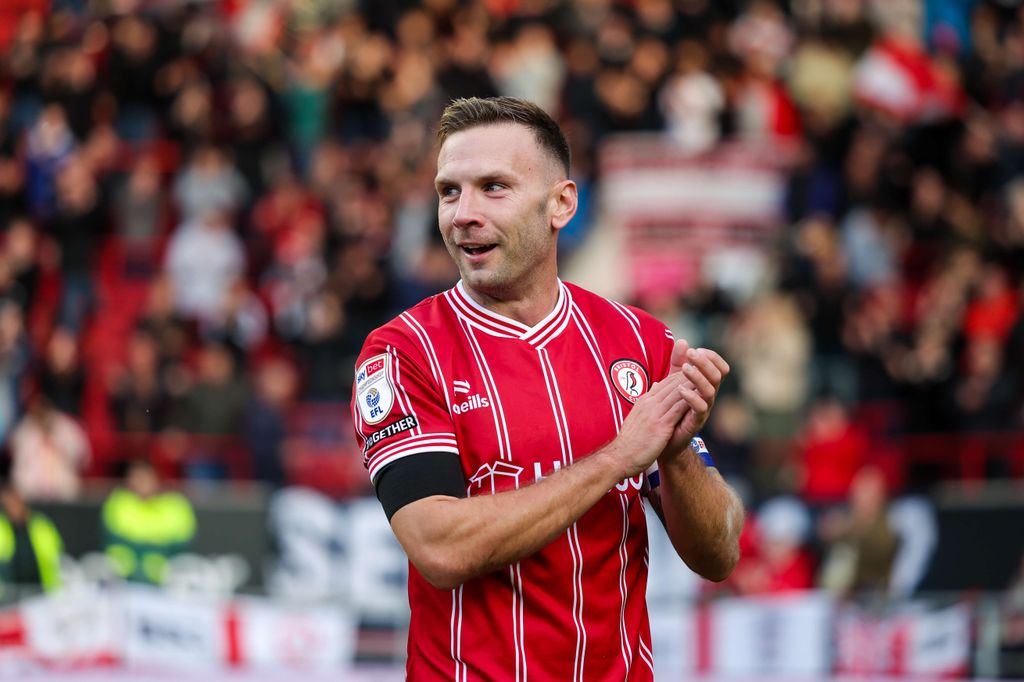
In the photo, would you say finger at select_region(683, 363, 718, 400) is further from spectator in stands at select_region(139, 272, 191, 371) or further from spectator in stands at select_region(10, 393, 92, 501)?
spectator in stands at select_region(139, 272, 191, 371)

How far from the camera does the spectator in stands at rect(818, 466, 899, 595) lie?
11.6 meters

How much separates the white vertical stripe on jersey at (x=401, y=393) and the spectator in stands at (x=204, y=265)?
474 inches

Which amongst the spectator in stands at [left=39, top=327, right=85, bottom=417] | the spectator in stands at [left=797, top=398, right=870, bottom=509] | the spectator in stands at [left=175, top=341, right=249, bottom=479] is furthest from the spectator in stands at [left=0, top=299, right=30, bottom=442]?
the spectator in stands at [left=797, top=398, right=870, bottom=509]

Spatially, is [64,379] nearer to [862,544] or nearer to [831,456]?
[831,456]

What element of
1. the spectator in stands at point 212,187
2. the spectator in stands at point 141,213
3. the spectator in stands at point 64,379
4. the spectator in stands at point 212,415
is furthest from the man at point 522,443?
the spectator in stands at point 141,213

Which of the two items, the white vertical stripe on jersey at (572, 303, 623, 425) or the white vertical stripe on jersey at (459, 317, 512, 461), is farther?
the white vertical stripe on jersey at (572, 303, 623, 425)

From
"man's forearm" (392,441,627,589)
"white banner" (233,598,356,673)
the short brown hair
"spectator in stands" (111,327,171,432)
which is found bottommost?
"white banner" (233,598,356,673)

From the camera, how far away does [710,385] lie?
3.84m

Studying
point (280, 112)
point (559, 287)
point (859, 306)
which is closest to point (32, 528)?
point (280, 112)

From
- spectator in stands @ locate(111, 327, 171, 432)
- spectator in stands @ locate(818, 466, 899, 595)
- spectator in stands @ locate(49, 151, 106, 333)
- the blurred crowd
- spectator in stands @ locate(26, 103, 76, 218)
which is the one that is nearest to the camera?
spectator in stands @ locate(818, 466, 899, 595)

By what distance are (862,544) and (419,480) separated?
334 inches

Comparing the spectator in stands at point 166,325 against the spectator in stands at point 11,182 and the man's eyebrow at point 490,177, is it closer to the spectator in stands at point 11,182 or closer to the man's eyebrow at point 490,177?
the spectator in stands at point 11,182

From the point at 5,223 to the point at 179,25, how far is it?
3.65m

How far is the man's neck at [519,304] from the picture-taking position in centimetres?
414
